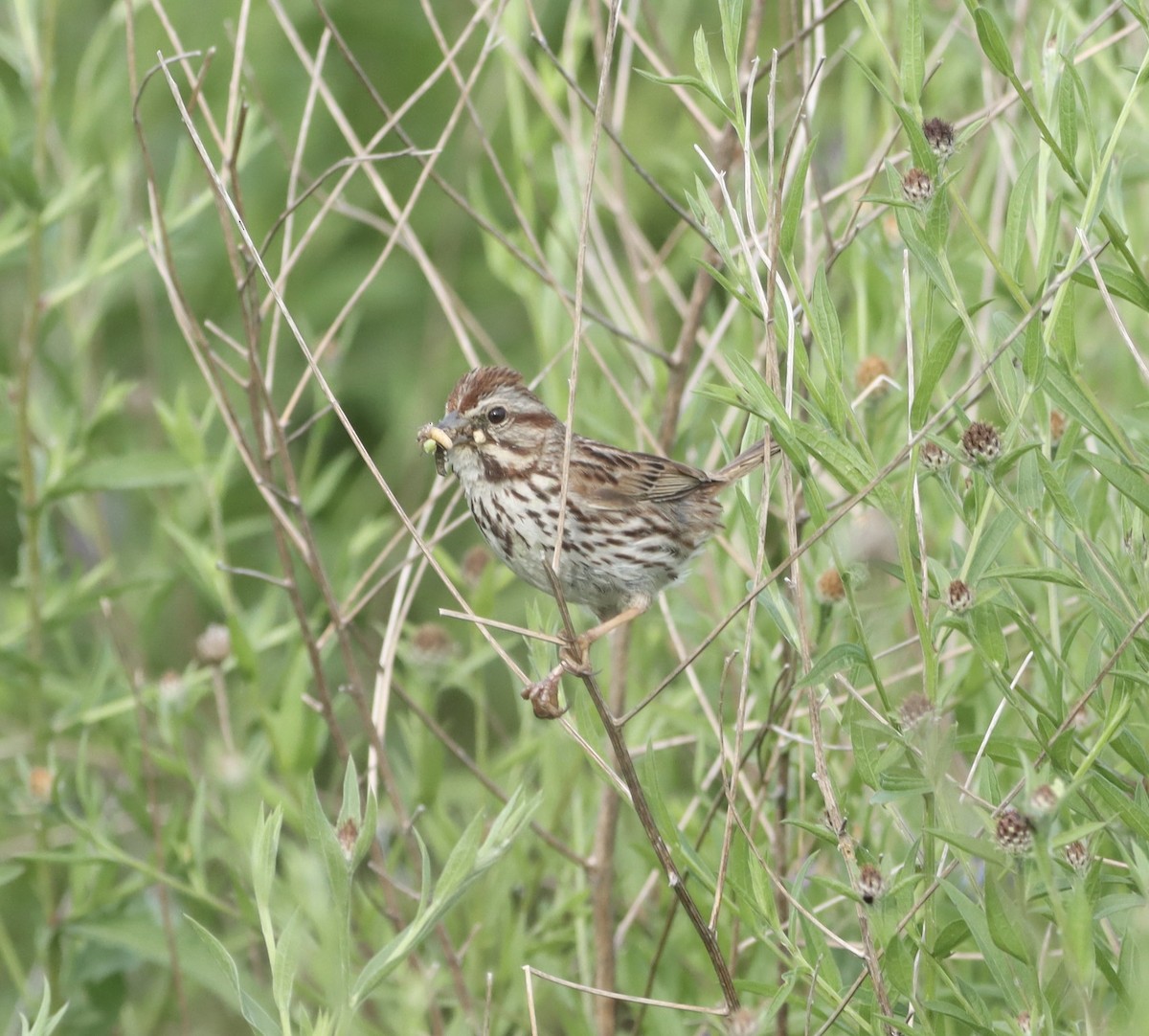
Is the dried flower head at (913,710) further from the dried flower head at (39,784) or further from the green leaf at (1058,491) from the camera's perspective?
the dried flower head at (39,784)

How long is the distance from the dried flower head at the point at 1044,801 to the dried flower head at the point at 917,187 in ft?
2.65

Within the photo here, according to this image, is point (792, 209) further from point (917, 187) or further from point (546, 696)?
point (546, 696)

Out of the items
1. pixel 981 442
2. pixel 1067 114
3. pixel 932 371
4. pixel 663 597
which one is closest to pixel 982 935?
pixel 981 442

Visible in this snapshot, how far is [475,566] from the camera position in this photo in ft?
11.9

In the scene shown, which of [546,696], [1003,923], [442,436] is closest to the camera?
[1003,923]

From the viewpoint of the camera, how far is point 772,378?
7.44 ft

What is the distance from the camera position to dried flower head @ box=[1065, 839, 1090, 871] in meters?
1.90

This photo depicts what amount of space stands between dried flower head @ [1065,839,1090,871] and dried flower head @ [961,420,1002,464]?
0.48 meters

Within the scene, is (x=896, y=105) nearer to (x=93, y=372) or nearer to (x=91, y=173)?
(x=91, y=173)

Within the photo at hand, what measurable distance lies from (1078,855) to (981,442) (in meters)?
0.51

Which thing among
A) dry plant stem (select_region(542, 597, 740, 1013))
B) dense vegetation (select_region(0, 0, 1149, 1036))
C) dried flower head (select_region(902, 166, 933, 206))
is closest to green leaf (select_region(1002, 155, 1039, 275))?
dense vegetation (select_region(0, 0, 1149, 1036))

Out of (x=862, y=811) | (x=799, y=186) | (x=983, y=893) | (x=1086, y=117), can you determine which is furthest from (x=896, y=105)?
(x=862, y=811)

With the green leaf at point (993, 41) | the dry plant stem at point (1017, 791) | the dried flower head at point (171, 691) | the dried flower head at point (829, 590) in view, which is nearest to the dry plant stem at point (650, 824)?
the dry plant stem at point (1017, 791)

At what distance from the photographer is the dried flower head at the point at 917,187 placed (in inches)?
81.0
